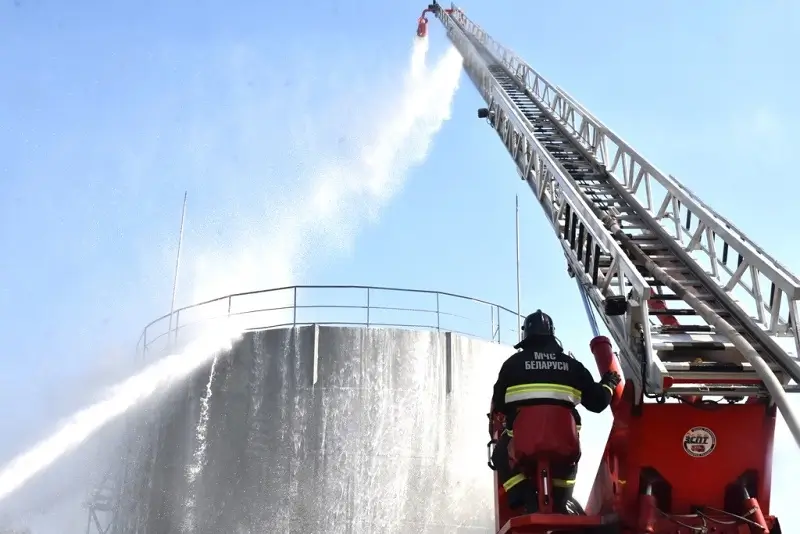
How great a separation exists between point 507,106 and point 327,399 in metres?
6.14

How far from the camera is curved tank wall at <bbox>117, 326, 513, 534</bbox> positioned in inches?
436

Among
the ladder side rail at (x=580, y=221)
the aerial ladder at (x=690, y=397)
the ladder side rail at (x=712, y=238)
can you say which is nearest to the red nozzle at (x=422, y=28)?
the ladder side rail at (x=580, y=221)

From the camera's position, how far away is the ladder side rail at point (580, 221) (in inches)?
251

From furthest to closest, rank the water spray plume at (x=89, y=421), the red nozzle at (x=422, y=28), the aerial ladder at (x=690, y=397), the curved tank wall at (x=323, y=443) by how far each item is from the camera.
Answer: the red nozzle at (x=422, y=28), the water spray plume at (x=89, y=421), the curved tank wall at (x=323, y=443), the aerial ladder at (x=690, y=397)

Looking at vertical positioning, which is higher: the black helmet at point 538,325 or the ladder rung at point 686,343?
the black helmet at point 538,325

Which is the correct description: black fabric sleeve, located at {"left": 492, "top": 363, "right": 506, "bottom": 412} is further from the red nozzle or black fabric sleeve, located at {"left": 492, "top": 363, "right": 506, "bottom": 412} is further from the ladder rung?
the red nozzle

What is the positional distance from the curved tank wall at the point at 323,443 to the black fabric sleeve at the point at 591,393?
5585 millimetres

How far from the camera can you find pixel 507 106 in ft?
46.0

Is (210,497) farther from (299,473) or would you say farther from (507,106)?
(507,106)

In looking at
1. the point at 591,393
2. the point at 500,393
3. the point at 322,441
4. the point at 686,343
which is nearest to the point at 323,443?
the point at 322,441

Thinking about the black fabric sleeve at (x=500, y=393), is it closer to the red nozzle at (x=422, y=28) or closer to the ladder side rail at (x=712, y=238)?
the ladder side rail at (x=712, y=238)

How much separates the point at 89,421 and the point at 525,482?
10.4 metres

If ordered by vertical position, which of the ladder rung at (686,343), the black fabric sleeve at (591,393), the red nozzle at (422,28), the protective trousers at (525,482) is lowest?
the protective trousers at (525,482)

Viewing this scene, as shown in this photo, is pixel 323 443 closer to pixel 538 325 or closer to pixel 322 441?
pixel 322 441
